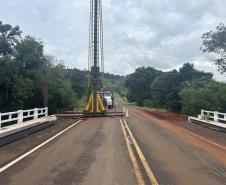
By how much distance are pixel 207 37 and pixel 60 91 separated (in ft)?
83.1

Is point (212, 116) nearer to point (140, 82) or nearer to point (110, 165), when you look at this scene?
point (110, 165)

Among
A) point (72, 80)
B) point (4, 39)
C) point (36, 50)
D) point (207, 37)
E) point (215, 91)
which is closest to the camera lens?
point (4, 39)

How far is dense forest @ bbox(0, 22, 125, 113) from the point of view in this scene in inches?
1946

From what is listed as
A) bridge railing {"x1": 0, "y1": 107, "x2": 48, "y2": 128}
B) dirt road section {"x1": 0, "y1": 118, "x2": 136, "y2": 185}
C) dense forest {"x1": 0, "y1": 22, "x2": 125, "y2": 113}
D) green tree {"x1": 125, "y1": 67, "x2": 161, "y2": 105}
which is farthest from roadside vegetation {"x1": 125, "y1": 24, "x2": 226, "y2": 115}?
dirt road section {"x1": 0, "y1": 118, "x2": 136, "y2": 185}

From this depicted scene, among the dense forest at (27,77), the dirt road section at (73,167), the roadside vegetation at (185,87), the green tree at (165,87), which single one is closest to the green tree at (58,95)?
the dense forest at (27,77)

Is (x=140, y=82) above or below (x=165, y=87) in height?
above

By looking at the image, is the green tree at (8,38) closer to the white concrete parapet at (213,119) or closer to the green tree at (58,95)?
the green tree at (58,95)

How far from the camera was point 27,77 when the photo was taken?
57.2 metres

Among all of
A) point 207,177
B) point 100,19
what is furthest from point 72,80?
point 207,177

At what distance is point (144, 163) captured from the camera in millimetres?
11898

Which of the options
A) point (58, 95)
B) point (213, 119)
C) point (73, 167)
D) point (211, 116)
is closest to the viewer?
point (73, 167)

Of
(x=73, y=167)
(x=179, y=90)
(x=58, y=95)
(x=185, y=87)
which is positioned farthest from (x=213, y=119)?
(x=179, y=90)

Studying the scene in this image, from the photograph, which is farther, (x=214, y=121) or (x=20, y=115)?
(x=214, y=121)

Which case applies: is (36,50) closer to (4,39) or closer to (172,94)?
(4,39)
